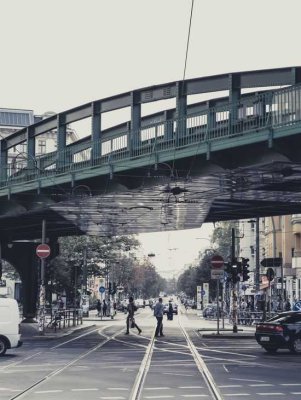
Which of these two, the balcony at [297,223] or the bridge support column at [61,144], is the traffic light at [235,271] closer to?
the bridge support column at [61,144]

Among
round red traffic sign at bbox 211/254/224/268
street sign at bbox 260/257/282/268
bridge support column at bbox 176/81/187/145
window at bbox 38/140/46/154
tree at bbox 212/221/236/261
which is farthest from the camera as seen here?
tree at bbox 212/221/236/261

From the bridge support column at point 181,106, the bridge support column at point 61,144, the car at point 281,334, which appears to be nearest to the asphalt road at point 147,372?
the car at point 281,334

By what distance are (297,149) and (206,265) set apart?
301 feet

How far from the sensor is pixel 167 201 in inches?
1502

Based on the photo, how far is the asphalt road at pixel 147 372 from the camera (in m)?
15.5

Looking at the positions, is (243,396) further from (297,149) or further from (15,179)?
Answer: (15,179)

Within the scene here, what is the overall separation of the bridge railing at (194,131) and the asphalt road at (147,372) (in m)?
6.87

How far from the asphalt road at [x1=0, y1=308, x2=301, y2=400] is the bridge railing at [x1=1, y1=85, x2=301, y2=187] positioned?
6868mm

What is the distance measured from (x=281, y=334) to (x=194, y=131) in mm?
Result: 7681

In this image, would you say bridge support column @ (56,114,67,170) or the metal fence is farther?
the metal fence

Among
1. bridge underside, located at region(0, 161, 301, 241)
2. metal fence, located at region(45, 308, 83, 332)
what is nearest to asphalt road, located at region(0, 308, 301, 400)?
bridge underside, located at region(0, 161, 301, 241)

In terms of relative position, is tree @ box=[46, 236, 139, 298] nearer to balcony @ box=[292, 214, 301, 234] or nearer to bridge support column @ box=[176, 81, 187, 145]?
balcony @ box=[292, 214, 301, 234]

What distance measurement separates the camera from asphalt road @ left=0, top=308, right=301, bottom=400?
1552cm

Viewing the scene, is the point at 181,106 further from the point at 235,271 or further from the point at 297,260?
the point at 297,260
